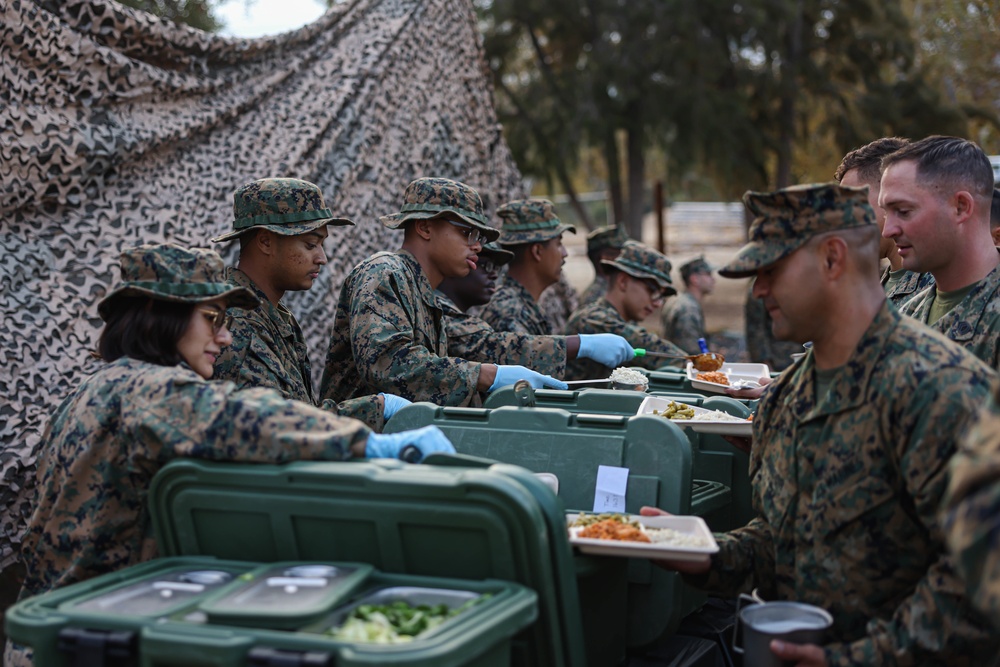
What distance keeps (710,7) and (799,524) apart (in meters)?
11.9

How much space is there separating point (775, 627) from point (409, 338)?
237 centimetres

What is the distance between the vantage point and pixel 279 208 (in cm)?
432

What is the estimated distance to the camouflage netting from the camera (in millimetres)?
5102

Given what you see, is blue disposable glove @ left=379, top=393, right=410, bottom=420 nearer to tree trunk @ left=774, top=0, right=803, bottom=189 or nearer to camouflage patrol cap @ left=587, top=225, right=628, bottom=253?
camouflage patrol cap @ left=587, top=225, right=628, bottom=253

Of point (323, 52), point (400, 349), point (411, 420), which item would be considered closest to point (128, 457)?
point (411, 420)

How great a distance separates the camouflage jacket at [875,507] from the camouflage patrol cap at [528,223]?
3.37 meters

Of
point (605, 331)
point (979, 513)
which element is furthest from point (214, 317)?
point (605, 331)

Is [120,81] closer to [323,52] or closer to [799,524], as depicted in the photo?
[323,52]

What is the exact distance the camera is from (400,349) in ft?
14.5

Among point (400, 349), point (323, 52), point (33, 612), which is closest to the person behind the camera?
point (33, 612)

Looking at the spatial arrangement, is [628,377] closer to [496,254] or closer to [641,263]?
[496,254]

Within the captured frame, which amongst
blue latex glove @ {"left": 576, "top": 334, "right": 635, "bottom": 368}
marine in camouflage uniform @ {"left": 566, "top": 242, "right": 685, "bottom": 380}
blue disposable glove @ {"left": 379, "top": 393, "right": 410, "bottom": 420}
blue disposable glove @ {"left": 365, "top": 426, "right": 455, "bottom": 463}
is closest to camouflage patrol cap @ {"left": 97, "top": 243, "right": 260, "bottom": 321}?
blue disposable glove @ {"left": 365, "top": 426, "right": 455, "bottom": 463}

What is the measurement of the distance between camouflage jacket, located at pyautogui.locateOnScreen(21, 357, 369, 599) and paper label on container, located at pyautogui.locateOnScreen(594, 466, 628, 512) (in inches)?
32.9

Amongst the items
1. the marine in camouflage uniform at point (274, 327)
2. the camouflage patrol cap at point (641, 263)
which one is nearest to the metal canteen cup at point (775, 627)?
the marine in camouflage uniform at point (274, 327)
